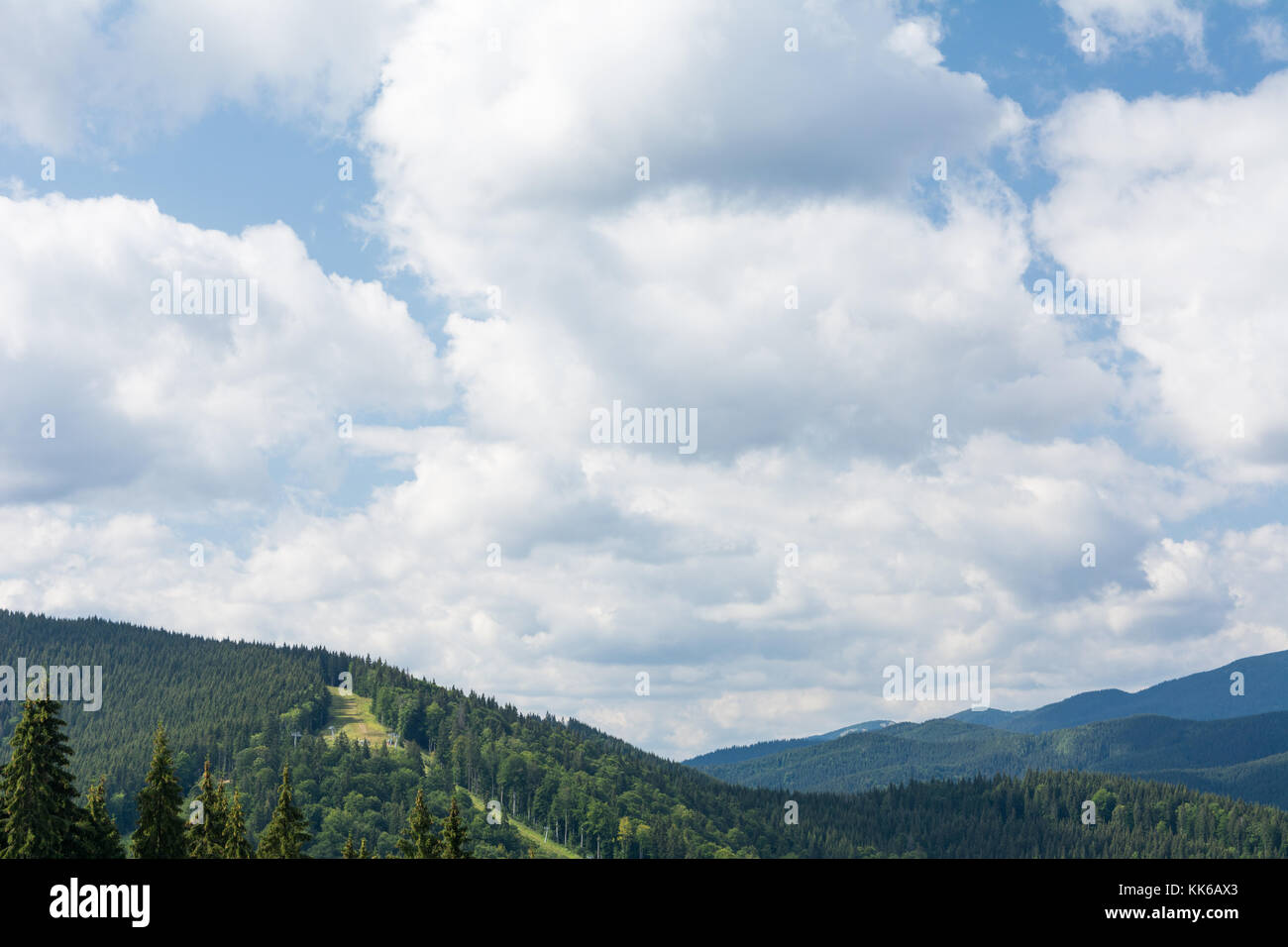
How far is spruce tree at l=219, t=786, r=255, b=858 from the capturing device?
79812 mm

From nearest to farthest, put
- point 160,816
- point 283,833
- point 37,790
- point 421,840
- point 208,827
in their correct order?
point 37,790
point 160,816
point 208,827
point 421,840
point 283,833

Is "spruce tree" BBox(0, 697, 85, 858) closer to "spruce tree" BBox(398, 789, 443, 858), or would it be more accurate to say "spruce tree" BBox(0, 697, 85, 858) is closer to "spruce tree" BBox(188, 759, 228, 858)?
"spruce tree" BBox(188, 759, 228, 858)

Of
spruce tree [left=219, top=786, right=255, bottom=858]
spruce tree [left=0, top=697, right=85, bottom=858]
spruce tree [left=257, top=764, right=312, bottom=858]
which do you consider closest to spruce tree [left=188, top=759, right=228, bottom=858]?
spruce tree [left=219, top=786, right=255, bottom=858]

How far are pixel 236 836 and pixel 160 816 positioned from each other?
12.3 m

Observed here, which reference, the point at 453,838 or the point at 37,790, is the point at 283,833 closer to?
the point at 453,838

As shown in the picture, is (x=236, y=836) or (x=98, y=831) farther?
(x=236, y=836)

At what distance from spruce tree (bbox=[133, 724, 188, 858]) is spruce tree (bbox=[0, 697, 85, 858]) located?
9714 millimetres

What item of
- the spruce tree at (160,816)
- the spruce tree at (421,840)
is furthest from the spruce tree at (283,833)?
the spruce tree at (160,816)

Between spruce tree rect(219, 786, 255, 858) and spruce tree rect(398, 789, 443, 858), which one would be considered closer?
spruce tree rect(219, 786, 255, 858)

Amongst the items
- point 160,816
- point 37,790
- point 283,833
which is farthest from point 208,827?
point 37,790

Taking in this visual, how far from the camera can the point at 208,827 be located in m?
78.1
